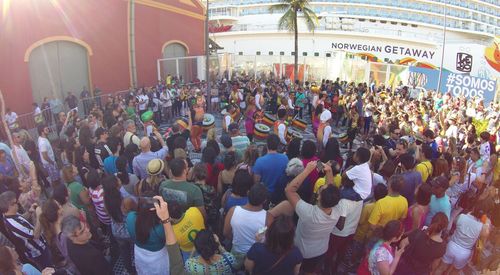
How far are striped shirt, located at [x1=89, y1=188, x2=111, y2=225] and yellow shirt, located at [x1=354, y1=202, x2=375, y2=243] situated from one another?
10.4 feet

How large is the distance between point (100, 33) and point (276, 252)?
16813mm

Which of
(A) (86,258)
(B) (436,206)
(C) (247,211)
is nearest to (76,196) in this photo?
(A) (86,258)

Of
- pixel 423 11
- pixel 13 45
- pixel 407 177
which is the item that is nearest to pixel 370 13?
pixel 423 11

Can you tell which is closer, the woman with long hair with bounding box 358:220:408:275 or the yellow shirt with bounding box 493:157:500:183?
the woman with long hair with bounding box 358:220:408:275

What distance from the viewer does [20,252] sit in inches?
154

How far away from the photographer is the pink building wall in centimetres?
1289

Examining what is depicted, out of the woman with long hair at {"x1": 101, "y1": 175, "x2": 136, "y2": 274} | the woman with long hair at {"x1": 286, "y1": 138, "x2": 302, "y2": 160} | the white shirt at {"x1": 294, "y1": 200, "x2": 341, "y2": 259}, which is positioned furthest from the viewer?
the woman with long hair at {"x1": 286, "y1": 138, "x2": 302, "y2": 160}

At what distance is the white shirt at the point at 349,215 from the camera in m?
3.82

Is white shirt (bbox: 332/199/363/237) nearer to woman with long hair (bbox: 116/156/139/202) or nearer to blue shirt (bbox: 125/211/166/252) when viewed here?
blue shirt (bbox: 125/211/166/252)

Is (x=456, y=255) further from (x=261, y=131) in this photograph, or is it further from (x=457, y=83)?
(x=457, y=83)

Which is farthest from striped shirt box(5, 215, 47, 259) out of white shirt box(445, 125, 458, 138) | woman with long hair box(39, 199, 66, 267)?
white shirt box(445, 125, 458, 138)

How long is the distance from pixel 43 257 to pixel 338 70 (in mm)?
23218

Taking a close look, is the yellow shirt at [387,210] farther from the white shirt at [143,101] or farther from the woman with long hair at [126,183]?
the white shirt at [143,101]

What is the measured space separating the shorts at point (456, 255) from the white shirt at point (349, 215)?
3.36ft
